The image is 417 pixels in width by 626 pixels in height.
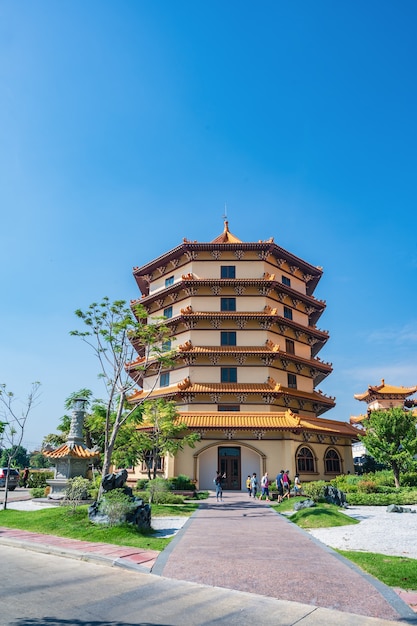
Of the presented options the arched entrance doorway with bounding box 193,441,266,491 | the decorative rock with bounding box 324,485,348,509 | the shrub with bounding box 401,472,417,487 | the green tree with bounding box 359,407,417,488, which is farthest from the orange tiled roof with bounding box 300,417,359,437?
the decorative rock with bounding box 324,485,348,509

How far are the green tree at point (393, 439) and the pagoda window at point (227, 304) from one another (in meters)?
13.9

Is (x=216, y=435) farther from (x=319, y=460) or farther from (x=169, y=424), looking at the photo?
(x=319, y=460)

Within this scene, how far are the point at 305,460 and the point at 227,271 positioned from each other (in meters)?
16.7

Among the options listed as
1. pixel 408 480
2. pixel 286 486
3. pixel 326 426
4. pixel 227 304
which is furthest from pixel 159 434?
pixel 408 480

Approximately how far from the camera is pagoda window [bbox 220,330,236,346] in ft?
113

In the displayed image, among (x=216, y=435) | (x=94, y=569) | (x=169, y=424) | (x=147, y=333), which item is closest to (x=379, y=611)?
(x=94, y=569)

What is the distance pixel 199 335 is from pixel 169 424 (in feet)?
32.7

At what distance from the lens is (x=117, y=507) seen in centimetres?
1312

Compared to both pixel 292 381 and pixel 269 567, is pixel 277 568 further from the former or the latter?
pixel 292 381

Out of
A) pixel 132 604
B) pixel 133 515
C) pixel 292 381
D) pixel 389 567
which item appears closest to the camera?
pixel 132 604

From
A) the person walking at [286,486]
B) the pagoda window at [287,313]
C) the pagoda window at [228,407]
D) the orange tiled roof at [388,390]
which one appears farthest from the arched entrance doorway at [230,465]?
the orange tiled roof at [388,390]

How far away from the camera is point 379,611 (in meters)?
6.30

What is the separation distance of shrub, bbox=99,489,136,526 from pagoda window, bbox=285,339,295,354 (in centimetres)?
2507

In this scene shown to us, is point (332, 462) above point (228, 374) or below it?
below
